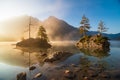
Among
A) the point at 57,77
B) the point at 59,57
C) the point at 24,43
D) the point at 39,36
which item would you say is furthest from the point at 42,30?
the point at 57,77

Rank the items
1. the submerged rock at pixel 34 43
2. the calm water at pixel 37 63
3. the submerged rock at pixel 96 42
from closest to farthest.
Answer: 1. the calm water at pixel 37 63
2. the submerged rock at pixel 96 42
3. the submerged rock at pixel 34 43

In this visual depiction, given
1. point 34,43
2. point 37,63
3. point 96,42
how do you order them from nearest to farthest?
point 37,63 < point 96,42 < point 34,43

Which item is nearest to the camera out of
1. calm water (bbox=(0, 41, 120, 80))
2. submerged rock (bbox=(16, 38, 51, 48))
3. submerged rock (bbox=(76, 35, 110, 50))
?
calm water (bbox=(0, 41, 120, 80))

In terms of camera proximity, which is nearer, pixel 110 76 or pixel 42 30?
pixel 110 76

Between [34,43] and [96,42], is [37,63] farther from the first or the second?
[34,43]

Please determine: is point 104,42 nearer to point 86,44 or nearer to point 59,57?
point 86,44

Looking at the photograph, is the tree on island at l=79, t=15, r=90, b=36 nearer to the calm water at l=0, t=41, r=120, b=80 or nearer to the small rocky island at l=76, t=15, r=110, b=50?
the small rocky island at l=76, t=15, r=110, b=50

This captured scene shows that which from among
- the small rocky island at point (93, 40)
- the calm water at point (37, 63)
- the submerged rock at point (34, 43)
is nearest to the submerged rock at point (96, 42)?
the small rocky island at point (93, 40)

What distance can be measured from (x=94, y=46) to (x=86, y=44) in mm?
7948

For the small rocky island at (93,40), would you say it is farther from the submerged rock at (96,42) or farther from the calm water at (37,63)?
the calm water at (37,63)

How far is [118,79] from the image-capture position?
20984 millimetres

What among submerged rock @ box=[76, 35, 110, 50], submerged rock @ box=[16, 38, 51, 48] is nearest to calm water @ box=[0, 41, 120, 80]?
submerged rock @ box=[76, 35, 110, 50]

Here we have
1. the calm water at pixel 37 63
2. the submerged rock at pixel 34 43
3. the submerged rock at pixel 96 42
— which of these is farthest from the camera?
the submerged rock at pixel 34 43

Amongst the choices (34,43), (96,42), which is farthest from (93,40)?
(34,43)
